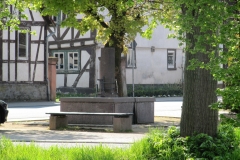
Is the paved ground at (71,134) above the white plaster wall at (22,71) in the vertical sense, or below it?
below

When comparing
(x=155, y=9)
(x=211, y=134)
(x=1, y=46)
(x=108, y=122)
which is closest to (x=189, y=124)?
(x=211, y=134)

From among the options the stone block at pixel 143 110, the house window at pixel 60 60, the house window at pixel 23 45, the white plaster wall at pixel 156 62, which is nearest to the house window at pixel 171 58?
the white plaster wall at pixel 156 62

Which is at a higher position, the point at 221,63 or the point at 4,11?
the point at 4,11

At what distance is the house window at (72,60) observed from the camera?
47344 mm

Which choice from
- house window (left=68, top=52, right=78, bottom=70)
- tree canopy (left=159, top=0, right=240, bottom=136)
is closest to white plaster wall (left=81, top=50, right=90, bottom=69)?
house window (left=68, top=52, right=78, bottom=70)

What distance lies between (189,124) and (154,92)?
122 ft

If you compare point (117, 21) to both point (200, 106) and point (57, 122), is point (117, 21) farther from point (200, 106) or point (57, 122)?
point (200, 106)

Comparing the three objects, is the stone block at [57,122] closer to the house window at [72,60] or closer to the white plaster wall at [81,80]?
the white plaster wall at [81,80]

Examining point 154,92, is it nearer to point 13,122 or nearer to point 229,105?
point 13,122

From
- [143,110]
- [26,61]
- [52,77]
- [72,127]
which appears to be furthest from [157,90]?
[72,127]

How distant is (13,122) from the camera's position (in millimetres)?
22078

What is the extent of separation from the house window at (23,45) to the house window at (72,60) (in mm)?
8521

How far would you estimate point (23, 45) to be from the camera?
39.0 metres

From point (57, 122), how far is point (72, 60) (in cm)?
2855
